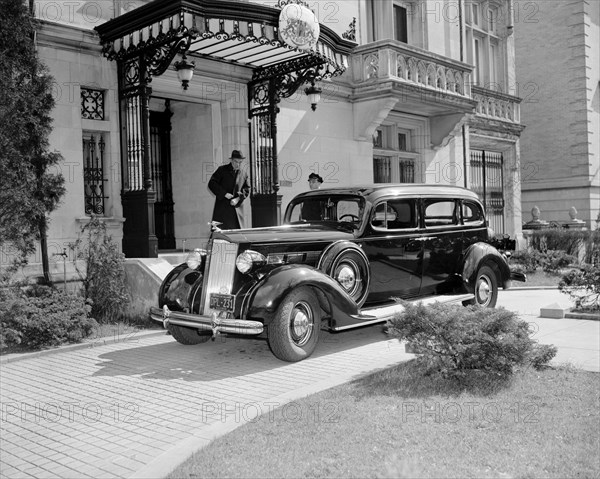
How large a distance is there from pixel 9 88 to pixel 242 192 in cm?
422

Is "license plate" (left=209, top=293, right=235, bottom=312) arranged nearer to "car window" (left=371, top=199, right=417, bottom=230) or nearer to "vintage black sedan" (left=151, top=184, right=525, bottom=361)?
"vintage black sedan" (left=151, top=184, right=525, bottom=361)

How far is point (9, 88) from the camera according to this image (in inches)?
355

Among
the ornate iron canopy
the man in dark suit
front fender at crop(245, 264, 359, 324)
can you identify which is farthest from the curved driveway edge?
the ornate iron canopy

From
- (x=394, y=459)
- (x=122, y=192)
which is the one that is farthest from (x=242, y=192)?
(x=394, y=459)

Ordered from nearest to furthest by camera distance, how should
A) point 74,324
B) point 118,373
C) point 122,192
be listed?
point 118,373
point 74,324
point 122,192

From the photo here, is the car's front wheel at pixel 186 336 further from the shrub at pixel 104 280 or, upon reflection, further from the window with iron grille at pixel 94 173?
the window with iron grille at pixel 94 173

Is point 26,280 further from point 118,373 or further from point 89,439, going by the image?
point 89,439

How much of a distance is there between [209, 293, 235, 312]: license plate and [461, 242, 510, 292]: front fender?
412 cm

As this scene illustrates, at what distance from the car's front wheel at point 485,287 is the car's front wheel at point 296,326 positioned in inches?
136

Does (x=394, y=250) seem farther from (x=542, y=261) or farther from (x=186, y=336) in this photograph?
(x=542, y=261)

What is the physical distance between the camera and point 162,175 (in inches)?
562

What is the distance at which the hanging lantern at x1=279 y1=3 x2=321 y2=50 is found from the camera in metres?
10.7

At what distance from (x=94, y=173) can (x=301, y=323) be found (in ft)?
19.4

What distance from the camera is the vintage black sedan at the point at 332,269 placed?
6973 mm
